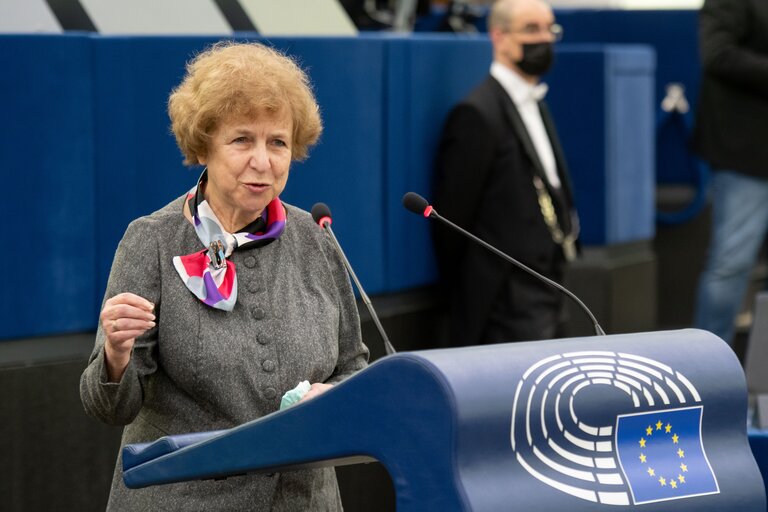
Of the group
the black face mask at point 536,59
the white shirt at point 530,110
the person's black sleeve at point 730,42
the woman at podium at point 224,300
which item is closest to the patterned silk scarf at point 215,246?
the woman at podium at point 224,300

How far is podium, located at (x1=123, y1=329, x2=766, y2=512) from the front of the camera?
7.37ft

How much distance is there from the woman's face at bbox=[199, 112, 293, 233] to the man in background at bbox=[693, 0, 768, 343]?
4.43 metres

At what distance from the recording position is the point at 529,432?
2.33 metres

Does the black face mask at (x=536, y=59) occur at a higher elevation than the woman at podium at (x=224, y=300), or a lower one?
lower

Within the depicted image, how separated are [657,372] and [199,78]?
1.06 metres

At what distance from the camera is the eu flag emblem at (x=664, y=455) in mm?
2436

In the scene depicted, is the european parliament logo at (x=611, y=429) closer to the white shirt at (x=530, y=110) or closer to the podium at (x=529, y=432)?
the podium at (x=529, y=432)

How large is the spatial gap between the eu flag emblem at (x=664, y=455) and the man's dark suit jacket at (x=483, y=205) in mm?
3650

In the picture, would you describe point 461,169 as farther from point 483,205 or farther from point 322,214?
point 322,214

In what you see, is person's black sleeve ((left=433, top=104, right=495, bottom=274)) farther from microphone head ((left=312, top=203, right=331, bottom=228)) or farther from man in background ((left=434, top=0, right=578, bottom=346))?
microphone head ((left=312, top=203, right=331, bottom=228))

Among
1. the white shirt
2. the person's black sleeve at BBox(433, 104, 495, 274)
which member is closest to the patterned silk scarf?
the person's black sleeve at BBox(433, 104, 495, 274)

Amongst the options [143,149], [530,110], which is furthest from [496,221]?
[143,149]

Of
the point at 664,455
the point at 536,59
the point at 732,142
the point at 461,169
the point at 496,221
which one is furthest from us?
the point at 732,142

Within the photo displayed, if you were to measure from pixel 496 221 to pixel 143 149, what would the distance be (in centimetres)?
200
